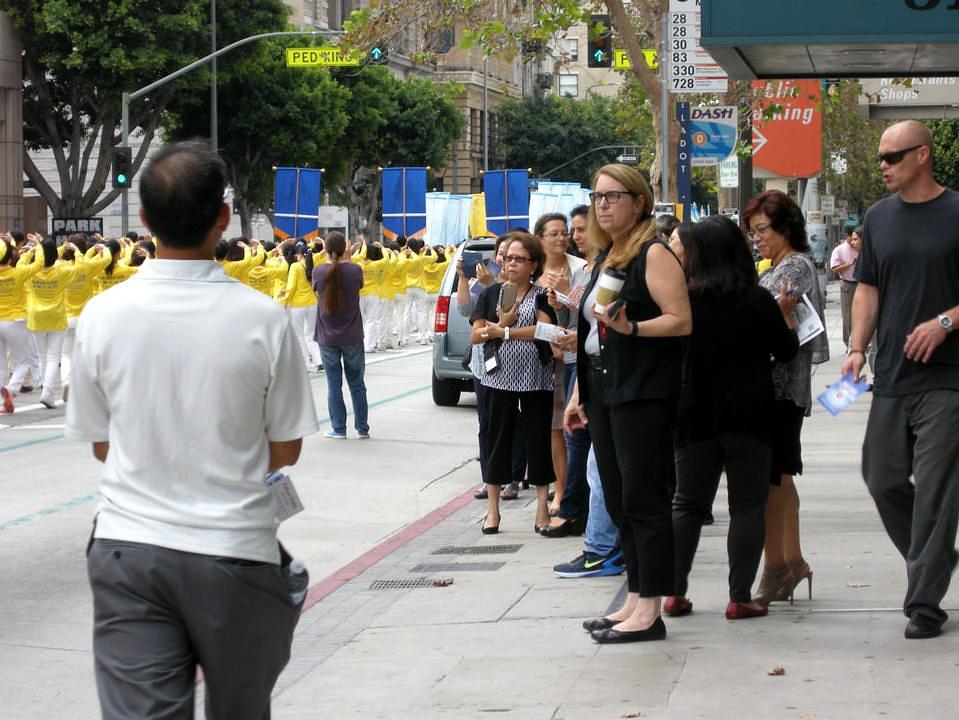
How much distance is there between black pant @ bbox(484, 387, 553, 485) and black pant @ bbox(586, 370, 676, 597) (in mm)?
3167

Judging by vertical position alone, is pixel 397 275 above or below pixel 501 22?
below

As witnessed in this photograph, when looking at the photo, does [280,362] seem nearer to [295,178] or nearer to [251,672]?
[251,672]

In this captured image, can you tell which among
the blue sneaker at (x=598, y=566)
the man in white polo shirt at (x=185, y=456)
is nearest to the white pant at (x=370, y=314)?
the blue sneaker at (x=598, y=566)

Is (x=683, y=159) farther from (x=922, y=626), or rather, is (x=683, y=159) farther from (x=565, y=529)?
(x=922, y=626)

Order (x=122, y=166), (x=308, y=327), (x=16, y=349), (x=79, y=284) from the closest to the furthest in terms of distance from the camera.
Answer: (x=16, y=349)
(x=79, y=284)
(x=308, y=327)
(x=122, y=166)

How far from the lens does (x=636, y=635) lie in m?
6.49

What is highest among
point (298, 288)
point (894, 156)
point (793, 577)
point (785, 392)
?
point (894, 156)

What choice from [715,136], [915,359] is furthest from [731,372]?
[715,136]

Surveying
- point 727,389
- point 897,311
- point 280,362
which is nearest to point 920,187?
point 897,311

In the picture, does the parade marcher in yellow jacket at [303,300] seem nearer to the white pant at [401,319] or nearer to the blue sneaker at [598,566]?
the white pant at [401,319]

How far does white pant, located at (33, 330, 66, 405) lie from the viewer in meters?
18.2

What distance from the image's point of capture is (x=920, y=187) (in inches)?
248

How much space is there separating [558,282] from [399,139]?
62105 millimetres

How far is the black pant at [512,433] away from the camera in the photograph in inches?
387
